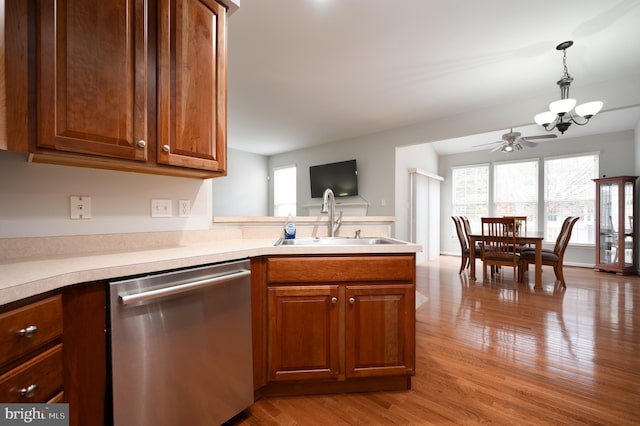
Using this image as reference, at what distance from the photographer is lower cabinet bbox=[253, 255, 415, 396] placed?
147cm

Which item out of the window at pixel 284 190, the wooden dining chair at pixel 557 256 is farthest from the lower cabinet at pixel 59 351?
the window at pixel 284 190

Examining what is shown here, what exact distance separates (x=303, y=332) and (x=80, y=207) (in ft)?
4.26

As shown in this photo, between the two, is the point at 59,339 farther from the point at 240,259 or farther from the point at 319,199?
the point at 319,199

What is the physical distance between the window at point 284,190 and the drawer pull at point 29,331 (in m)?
6.24

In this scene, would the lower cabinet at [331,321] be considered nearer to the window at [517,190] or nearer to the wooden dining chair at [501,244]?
the wooden dining chair at [501,244]

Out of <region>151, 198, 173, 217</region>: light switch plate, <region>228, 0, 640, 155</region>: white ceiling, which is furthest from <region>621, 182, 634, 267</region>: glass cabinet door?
<region>151, 198, 173, 217</region>: light switch plate

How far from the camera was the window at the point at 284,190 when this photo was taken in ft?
23.0

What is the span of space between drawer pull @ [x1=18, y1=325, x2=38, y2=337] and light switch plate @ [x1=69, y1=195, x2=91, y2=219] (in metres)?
0.76

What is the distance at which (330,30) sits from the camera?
2.38m

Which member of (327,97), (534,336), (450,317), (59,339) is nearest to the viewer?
(59,339)

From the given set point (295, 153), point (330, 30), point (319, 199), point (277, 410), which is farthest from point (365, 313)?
point (295, 153)

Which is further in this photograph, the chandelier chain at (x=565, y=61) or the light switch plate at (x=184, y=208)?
the chandelier chain at (x=565, y=61)

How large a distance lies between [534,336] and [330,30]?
3175 mm

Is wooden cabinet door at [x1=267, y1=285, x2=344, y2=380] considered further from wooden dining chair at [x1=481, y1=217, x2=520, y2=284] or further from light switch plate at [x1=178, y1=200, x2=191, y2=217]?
wooden dining chair at [x1=481, y1=217, x2=520, y2=284]
